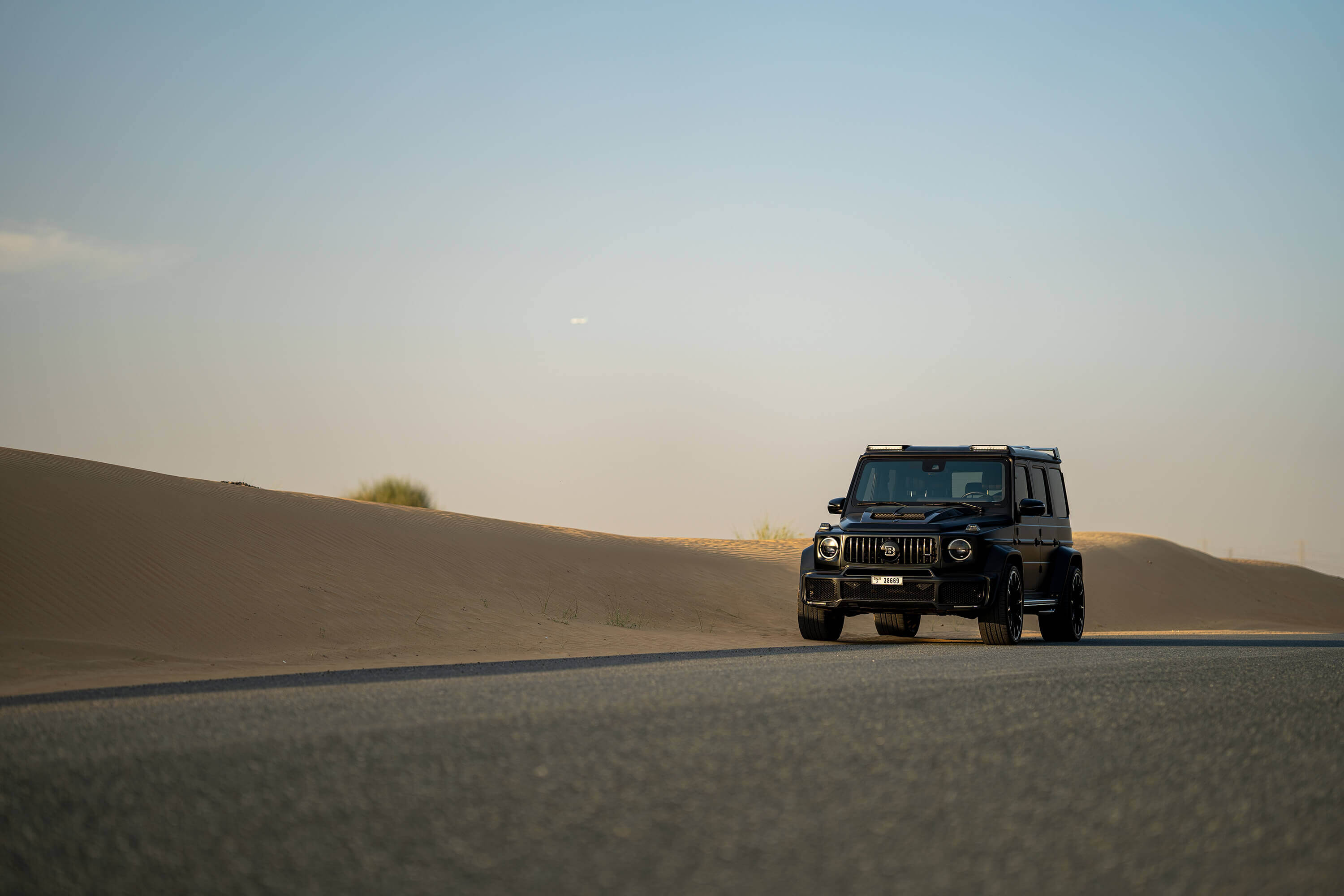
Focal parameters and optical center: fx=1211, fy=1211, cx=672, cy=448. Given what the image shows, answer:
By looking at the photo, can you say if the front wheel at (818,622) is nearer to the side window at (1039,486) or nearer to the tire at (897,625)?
the tire at (897,625)

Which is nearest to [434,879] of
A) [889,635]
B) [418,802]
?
[418,802]

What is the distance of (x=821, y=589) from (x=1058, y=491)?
4.61 m

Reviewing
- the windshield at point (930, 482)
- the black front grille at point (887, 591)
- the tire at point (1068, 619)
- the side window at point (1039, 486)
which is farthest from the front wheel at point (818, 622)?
the side window at point (1039, 486)

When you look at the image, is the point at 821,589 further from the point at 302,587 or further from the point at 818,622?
the point at 302,587

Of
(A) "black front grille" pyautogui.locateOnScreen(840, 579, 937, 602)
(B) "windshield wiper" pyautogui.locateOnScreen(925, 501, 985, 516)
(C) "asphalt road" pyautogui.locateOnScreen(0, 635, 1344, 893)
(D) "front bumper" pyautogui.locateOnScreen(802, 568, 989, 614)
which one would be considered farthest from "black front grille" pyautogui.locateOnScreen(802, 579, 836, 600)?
(C) "asphalt road" pyautogui.locateOnScreen(0, 635, 1344, 893)

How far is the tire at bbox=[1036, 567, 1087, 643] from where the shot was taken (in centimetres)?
1775

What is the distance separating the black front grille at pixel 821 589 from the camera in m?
15.9

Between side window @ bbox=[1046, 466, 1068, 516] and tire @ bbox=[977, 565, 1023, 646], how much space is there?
222cm

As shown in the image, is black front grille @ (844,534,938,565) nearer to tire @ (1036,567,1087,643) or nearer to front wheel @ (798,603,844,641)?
front wheel @ (798,603,844,641)

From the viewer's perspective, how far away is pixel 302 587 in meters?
19.1

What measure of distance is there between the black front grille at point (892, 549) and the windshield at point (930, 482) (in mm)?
1086

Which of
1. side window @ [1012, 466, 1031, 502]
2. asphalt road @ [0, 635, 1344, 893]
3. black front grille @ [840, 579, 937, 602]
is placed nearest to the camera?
asphalt road @ [0, 635, 1344, 893]

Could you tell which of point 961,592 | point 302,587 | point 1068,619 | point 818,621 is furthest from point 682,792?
point 302,587

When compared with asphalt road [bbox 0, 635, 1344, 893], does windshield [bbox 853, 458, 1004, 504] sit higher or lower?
higher
